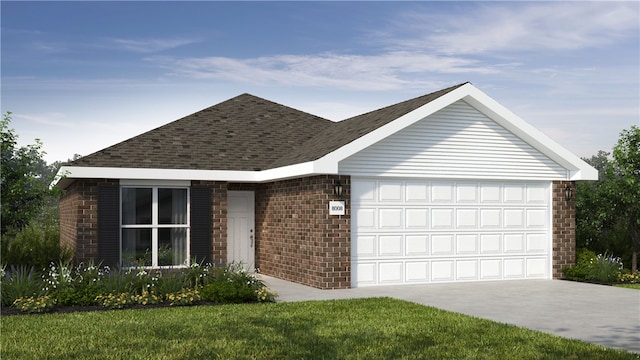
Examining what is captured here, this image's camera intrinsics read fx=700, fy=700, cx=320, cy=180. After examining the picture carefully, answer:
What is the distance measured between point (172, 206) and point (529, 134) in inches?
353

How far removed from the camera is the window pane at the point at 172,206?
1717cm

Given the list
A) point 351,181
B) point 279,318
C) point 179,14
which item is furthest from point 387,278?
point 179,14

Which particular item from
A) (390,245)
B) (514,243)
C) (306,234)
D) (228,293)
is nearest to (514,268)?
(514,243)

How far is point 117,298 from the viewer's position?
12695 mm

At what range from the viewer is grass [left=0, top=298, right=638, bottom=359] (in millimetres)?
8789

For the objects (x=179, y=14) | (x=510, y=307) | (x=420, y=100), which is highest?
(x=179, y=14)

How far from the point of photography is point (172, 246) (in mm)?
17281

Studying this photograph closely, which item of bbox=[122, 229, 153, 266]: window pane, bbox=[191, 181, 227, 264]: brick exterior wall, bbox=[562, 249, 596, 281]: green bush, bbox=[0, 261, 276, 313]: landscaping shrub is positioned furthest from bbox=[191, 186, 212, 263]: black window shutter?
bbox=[562, 249, 596, 281]: green bush

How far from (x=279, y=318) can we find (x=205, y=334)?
67.1 inches

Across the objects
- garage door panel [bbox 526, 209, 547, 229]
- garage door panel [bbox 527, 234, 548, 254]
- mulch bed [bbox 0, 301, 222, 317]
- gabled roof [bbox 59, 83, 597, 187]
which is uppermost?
gabled roof [bbox 59, 83, 597, 187]

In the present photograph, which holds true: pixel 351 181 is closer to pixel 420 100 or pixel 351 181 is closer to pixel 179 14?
pixel 420 100

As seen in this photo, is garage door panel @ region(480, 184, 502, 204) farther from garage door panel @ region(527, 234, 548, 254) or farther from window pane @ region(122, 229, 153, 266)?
window pane @ region(122, 229, 153, 266)

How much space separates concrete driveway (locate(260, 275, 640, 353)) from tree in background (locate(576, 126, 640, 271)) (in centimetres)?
305

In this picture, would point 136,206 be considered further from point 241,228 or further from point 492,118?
point 492,118
